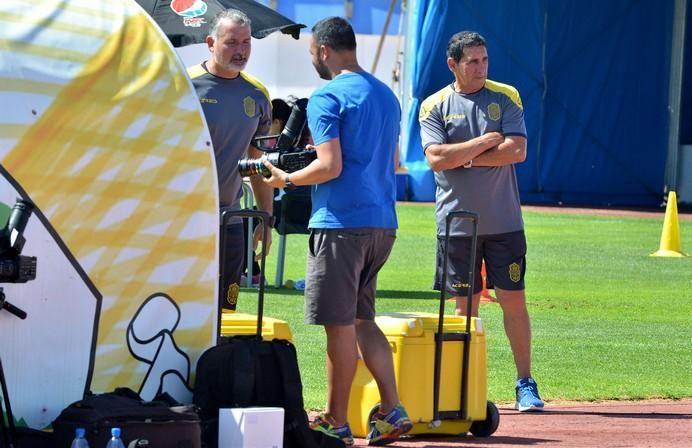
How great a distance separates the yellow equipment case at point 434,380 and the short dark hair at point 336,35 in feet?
3.84

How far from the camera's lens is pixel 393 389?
297 inches

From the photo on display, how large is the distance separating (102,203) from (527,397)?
11.6 feet

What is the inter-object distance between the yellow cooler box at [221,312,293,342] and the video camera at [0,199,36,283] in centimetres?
171

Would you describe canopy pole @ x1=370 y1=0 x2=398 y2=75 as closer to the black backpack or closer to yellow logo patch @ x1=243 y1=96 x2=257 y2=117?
yellow logo patch @ x1=243 y1=96 x2=257 y2=117

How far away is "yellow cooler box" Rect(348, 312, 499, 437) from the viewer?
789 centimetres

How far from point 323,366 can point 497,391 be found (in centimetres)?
135

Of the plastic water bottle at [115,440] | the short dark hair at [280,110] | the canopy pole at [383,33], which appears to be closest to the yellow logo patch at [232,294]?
the plastic water bottle at [115,440]

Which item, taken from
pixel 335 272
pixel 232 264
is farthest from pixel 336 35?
pixel 232 264

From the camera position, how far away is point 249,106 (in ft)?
26.9

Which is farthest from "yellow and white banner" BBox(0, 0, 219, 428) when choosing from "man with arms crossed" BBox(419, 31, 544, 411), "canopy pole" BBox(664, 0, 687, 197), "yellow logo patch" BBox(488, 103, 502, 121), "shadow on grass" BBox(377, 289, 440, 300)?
"canopy pole" BBox(664, 0, 687, 197)

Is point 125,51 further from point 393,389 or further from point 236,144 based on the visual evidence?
point 393,389

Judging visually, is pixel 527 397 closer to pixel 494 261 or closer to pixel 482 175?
pixel 494 261

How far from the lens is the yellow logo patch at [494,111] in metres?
8.95

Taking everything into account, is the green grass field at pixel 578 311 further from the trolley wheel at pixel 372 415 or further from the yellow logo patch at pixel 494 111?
the yellow logo patch at pixel 494 111
